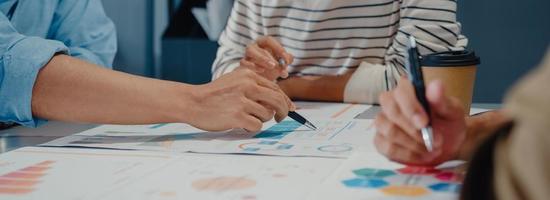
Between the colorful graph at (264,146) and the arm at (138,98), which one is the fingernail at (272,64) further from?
the colorful graph at (264,146)

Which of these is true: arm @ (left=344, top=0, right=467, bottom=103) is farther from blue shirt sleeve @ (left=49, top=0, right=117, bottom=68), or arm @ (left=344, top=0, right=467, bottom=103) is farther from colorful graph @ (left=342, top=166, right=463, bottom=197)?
colorful graph @ (left=342, top=166, right=463, bottom=197)

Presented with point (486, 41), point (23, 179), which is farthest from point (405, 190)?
point (486, 41)

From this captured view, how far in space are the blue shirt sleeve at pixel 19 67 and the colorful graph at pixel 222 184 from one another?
42 centimetres

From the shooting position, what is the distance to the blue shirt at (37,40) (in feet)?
3.13

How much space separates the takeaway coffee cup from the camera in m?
1.00

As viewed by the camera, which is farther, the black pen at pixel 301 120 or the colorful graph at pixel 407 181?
the black pen at pixel 301 120

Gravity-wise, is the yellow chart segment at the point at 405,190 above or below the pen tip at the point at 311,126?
above

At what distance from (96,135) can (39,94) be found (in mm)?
105

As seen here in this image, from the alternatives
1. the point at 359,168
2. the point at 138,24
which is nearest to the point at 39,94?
the point at 359,168

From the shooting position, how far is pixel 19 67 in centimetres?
95

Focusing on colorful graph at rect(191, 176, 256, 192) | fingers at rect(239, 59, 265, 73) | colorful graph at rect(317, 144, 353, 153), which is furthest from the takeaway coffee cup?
colorful graph at rect(191, 176, 256, 192)

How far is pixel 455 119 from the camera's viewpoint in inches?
23.4

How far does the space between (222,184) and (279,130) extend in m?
0.35

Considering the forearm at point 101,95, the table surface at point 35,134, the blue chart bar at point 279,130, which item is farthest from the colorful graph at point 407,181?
the table surface at point 35,134
